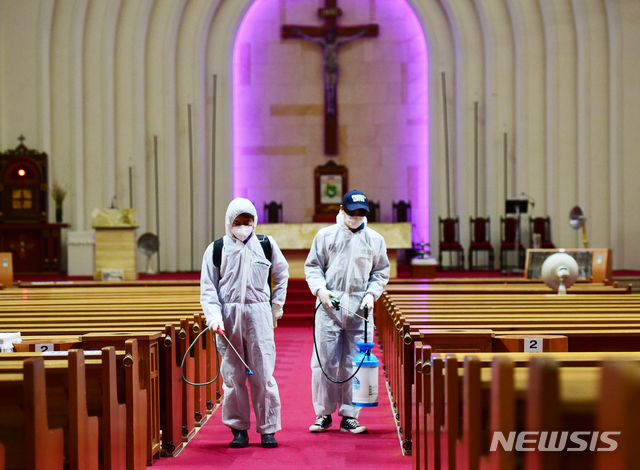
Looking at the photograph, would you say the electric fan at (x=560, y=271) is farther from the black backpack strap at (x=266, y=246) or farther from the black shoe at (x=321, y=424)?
the black backpack strap at (x=266, y=246)

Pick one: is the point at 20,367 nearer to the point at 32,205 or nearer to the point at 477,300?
the point at 477,300

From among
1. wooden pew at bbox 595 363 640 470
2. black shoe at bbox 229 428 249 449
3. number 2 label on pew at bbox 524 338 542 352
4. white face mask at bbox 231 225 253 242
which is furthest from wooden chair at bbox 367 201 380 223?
wooden pew at bbox 595 363 640 470

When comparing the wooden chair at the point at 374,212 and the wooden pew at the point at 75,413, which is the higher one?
the wooden chair at the point at 374,212

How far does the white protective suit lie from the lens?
13.3 ft

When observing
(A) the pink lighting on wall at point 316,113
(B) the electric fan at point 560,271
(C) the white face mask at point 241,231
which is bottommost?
(B) the electric fan at point 560,271

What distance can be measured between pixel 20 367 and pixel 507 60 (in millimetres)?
12875

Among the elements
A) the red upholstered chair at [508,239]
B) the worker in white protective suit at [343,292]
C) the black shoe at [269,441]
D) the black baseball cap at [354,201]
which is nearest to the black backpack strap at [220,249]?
the worker in white protective suit at [343,292]

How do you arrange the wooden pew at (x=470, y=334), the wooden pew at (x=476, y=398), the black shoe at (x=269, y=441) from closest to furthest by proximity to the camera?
1. the wooden pew at (x=476, y=398)
2. the wooden pew at (x=470, y=334)
3. the black shoe at (x=269, y=441)

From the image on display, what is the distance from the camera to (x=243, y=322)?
3746mm

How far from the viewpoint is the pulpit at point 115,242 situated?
10234 mm

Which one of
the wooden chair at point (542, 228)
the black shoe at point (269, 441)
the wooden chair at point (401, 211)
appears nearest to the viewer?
the black shoe at point (269, 441)

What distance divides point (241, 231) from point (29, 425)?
1.93 m

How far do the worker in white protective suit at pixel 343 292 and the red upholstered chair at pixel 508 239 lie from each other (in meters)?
8.65

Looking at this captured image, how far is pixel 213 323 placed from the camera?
355cm
